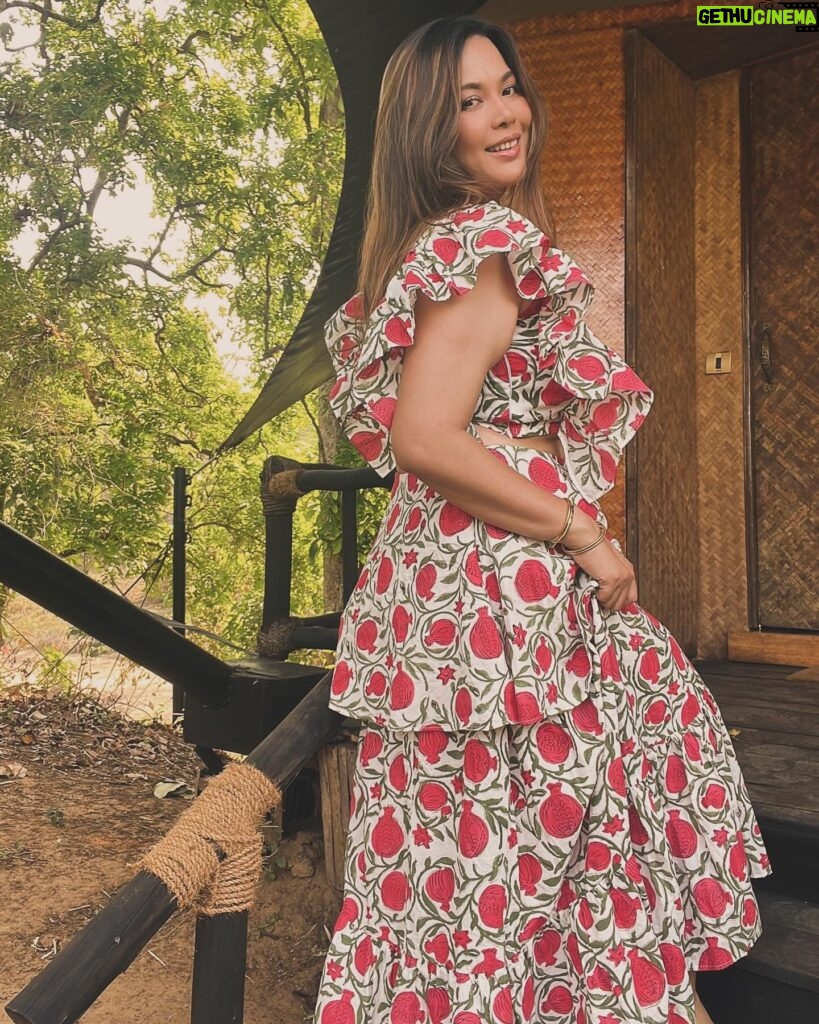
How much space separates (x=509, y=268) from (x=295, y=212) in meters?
8.66

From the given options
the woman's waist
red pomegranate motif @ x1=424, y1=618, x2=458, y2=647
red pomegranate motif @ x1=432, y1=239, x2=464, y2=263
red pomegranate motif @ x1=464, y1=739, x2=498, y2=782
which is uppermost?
red pomegranate motif @ x1=432, y1=239, x2=464, y2=263

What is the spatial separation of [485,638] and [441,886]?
0.36 metres

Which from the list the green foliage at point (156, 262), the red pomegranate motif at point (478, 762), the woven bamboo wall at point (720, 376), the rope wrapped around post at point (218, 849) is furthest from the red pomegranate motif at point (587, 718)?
the green foliage at point (156, 262)

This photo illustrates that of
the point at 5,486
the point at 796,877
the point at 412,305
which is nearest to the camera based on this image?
the point at 412,305

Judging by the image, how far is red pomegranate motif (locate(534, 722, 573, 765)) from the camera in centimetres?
135

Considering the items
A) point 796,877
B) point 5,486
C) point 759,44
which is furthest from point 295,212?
point 796,877

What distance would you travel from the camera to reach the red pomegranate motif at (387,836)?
145 centimetres

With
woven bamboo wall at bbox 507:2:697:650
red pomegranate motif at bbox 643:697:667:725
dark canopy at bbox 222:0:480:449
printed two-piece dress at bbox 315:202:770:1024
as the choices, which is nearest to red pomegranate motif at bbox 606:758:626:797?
printed two-piece dress at bbox 315:202:770:1024

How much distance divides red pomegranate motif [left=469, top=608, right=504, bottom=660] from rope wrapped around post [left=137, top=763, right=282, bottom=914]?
60 centimetres

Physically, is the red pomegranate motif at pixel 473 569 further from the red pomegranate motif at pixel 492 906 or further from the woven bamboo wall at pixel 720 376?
the woven bamboo wall at pixel 720 376

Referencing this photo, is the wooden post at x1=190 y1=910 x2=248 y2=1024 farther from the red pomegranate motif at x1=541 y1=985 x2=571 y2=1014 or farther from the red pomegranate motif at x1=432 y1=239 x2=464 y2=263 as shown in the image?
the red pomegranate motif at x1=432 y1=239 x2=464 y2=263

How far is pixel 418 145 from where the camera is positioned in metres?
1.42

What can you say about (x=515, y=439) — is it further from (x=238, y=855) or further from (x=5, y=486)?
(x=5, y=486)

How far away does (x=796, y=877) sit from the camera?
6.30 feet
